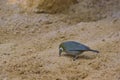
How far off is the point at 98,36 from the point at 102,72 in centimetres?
112

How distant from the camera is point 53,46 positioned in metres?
3.41

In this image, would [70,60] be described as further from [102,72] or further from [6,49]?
[6,49]

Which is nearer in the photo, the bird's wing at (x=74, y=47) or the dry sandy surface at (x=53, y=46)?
the dry sandy surface at (x=53, y=46)

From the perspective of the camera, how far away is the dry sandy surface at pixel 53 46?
260cm

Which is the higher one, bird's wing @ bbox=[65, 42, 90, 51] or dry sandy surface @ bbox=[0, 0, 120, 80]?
bird's wing @ bbox=[65, 42, 90, 51]

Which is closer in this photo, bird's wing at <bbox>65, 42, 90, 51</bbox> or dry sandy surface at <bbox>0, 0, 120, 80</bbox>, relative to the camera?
dry sandy surface at <bbox>0, 0, 120, 80</bbox>

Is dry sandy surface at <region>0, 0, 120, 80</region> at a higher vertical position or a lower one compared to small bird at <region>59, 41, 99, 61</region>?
lower

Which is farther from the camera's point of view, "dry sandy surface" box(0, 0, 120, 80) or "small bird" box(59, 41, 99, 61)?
"small bird" box(59, 41, 99, 61)

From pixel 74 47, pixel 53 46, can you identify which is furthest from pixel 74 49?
pixel 53 46

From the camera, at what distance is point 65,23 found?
4.29 m

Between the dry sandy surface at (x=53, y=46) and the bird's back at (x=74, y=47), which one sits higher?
the bird's back at (x=74, y=47)

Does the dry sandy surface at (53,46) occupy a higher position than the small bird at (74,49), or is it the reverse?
the small bird at (74,49)

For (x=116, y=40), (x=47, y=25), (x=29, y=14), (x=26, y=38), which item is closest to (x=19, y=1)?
(x=29, y=14)

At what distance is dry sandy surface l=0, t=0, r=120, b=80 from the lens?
2.60 meters
